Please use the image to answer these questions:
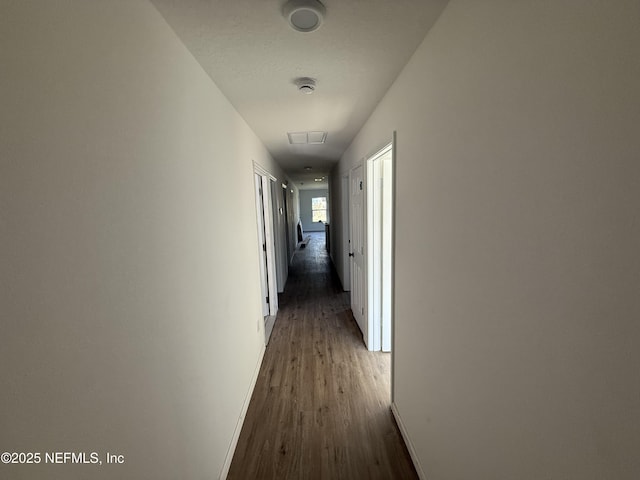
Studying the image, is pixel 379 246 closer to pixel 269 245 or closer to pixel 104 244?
pixel 269 245

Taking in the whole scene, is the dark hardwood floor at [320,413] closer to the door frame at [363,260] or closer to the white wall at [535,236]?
the door frame at [363,260]

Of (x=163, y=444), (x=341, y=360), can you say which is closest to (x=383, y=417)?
(x=341, y=360)

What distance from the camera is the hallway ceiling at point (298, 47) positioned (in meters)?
1.08

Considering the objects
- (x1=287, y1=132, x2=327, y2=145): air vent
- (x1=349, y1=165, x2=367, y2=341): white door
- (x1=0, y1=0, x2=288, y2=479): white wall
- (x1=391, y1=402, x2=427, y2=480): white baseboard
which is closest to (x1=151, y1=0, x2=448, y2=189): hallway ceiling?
(x1=0, y1=0, x2=288, y2=479): white wall

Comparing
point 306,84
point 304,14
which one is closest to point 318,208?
point 306,84

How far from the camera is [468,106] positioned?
3.16 feet

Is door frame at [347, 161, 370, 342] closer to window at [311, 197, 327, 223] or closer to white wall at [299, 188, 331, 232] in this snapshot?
white wall at [299, 188, 331, 232]

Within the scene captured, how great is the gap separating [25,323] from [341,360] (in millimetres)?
2673

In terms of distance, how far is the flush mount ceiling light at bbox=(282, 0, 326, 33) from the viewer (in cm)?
104

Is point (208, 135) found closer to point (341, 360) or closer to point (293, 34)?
point (293, 34)

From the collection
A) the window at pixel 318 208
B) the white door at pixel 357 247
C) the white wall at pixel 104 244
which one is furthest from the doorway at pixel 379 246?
the window at pixel 318 208

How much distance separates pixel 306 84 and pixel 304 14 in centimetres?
67

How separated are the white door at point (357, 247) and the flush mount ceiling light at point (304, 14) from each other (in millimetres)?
1947

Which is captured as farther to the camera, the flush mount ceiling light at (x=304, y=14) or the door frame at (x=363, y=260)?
the door frame at (x=363, y=260)
